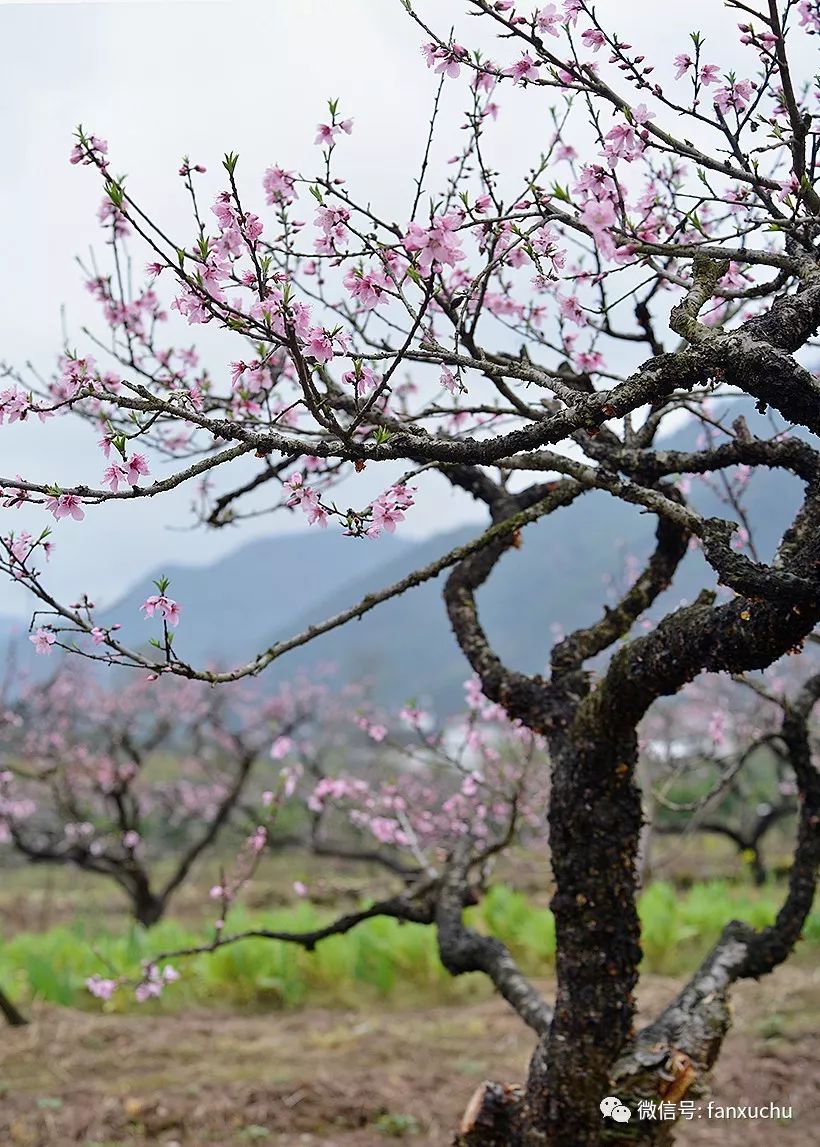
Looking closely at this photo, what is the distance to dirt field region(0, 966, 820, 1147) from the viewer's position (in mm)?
4535

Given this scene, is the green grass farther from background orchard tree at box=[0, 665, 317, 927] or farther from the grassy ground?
background orchard tree at box=[0, 665, 317, 927]

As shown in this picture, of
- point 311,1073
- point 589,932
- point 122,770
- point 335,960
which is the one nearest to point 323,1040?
point 311,1073

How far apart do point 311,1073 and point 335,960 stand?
1920mm

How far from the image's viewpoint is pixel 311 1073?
17.6 ft

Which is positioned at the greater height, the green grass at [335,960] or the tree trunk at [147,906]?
the tree trunk at [147,906]

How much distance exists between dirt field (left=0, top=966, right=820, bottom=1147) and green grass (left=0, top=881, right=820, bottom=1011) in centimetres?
28

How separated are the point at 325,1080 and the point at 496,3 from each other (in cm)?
511

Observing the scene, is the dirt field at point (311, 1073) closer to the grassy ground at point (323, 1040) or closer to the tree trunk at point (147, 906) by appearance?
the grassy ground at point (323, 1040)

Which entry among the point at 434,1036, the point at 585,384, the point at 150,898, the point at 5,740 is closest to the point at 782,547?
the point at 585,384

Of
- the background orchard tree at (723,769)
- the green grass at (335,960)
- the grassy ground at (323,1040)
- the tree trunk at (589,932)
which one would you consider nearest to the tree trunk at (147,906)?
the grassy ground at (323,1040)

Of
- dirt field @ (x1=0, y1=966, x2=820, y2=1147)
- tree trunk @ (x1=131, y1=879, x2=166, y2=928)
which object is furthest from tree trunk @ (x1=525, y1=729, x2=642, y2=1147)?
tree trunk @ (x1=131, y1=879, x2=166, y2=928)

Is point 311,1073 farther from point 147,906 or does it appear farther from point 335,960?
point 147,906

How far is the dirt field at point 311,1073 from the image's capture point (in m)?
4.54

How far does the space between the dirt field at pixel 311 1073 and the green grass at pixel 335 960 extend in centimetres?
28
